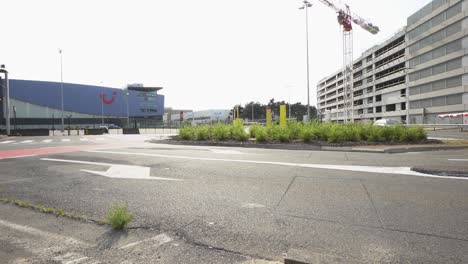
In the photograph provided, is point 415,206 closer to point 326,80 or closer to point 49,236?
point 49,236

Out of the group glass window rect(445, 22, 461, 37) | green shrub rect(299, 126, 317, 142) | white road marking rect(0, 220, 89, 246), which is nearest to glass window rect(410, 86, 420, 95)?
glass window rect(445, 22, 461, 37)

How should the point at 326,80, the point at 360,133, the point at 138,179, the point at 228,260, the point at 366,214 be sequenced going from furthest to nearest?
the point at 326,80, the point at 360,133, the point at 138,179, the point at 366,214, the point at 228,260

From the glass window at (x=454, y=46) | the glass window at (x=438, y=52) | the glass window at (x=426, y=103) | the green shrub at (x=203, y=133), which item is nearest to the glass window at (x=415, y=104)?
the glass window at (x=426, y=103)

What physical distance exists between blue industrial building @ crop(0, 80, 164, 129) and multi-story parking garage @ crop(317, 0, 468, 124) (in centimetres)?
5658

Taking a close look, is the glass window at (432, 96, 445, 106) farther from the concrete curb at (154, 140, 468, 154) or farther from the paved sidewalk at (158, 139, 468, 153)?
the concrete curb at (154, 140, 468, 154)

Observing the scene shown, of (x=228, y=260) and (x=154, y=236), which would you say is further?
(x=154, y=236)

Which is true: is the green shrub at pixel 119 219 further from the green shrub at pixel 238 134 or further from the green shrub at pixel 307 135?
the green shrub at pixel 238 134

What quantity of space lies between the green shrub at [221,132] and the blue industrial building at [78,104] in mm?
57014

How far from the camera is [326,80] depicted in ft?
432

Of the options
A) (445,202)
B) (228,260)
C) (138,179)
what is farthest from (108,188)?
(445,202)

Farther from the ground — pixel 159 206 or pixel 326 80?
pixel 326 80

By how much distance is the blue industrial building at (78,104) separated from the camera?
9262 cm

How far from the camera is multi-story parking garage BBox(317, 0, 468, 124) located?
52.0 metres

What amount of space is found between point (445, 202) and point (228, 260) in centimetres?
421
